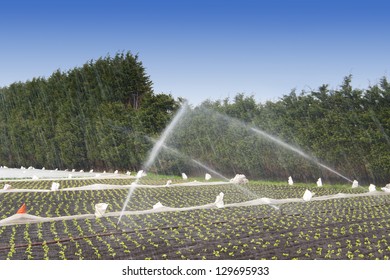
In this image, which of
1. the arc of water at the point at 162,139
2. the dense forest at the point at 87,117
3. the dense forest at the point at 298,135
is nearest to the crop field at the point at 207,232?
the dense forest at the point at 298,135

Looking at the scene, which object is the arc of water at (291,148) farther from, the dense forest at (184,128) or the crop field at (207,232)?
Result: the crop field at (207,232)

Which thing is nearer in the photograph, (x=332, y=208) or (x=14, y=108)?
(x=332, y=208)

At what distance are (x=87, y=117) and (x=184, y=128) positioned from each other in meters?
11.8

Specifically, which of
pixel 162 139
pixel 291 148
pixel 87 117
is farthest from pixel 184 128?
pixel 87 117

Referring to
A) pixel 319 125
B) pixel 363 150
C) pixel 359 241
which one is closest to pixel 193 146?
pixel 319 125

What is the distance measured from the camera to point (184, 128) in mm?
33281

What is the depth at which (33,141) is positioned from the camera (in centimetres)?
4831

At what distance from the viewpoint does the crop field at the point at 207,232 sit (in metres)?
9.67

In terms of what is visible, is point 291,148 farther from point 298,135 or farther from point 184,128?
point 184,128

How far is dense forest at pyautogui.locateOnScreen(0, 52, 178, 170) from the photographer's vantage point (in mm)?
36531

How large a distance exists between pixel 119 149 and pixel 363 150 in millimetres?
19220

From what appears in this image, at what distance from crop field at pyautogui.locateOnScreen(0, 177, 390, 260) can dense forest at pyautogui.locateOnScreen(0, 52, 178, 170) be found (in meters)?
17.8

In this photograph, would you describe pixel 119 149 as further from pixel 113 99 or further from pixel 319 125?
pixel 319 125

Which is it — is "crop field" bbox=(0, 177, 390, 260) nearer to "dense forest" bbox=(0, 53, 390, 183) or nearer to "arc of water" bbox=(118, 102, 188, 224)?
"dense forest" bbox=(0, 53, 390, 183)
